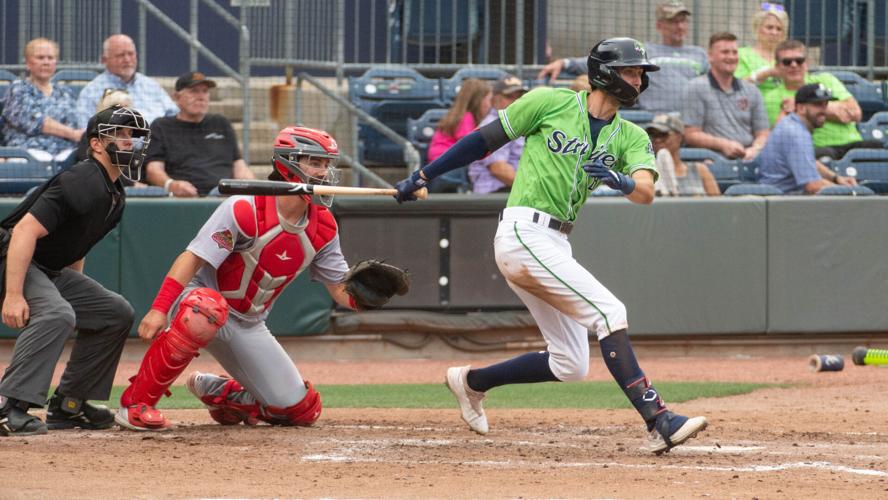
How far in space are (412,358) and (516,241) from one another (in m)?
4.61

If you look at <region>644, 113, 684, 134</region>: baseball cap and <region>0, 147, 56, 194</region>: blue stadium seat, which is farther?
<region>644, 113, 684, 134</region>: baseball cap

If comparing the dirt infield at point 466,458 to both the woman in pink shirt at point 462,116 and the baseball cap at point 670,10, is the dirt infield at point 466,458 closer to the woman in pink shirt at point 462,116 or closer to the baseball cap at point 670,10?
the woman in pink shirt at point 462,116

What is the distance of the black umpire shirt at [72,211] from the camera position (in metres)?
5.79

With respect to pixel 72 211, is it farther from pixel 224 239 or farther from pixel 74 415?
pixel 74 415

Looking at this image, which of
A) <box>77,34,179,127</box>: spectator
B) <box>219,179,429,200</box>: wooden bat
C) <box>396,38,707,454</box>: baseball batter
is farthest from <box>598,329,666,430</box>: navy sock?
<box>77,34,179,127</box>: spectator

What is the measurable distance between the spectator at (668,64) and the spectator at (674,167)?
65 cm

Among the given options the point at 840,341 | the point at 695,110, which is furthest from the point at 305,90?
the point at 840,341

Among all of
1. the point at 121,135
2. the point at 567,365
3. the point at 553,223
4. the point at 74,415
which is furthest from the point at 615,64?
the point at 74,415

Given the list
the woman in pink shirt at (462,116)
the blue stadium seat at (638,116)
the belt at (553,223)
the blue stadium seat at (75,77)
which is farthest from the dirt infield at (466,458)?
the blue stadium seat at (75,77)

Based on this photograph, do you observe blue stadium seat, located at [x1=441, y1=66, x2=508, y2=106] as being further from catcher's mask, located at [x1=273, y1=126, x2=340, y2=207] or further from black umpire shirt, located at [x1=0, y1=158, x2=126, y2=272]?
black umpire shirt, located at [x1=0, y1=158, x2=126, y2=272]

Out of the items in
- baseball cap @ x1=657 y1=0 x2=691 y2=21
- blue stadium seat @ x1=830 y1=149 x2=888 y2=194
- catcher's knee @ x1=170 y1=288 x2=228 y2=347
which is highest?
baseball cap @ x1=657 y1=0 x2=691 y2=21

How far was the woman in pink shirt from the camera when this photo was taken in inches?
398

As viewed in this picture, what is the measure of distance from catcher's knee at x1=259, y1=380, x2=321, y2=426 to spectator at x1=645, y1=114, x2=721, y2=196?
171 inches

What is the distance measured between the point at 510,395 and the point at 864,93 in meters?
5.40
